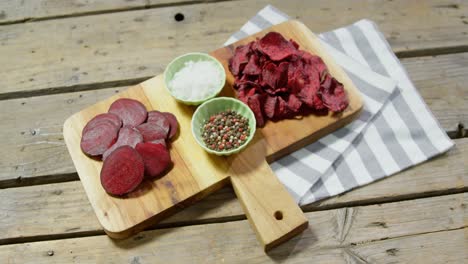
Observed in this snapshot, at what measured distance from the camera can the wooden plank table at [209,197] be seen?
1322mm

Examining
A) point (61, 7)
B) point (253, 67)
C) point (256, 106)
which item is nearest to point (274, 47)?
point (253, 67)

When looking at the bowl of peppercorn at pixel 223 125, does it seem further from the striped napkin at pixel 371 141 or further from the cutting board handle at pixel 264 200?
the striped napkin at pixel 371 141

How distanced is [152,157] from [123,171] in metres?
0.09

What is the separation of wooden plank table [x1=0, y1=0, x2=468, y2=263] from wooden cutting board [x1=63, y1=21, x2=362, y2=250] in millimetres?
78

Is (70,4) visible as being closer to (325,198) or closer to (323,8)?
(323,8)

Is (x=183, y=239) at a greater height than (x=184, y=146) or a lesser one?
lesser

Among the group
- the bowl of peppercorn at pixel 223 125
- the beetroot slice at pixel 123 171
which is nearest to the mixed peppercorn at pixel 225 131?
the bowl of peppercorn at pixel 223 125

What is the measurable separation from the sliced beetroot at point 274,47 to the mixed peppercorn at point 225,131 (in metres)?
0.25

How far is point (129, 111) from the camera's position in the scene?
1434mm

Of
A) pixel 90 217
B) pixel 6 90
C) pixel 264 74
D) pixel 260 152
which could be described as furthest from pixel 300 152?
pixel 6 90

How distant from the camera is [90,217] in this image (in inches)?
54.3

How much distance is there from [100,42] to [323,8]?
903 millimetres

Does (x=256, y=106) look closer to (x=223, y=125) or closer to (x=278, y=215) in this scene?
(x=223, y=125)

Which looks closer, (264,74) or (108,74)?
(264,74)
